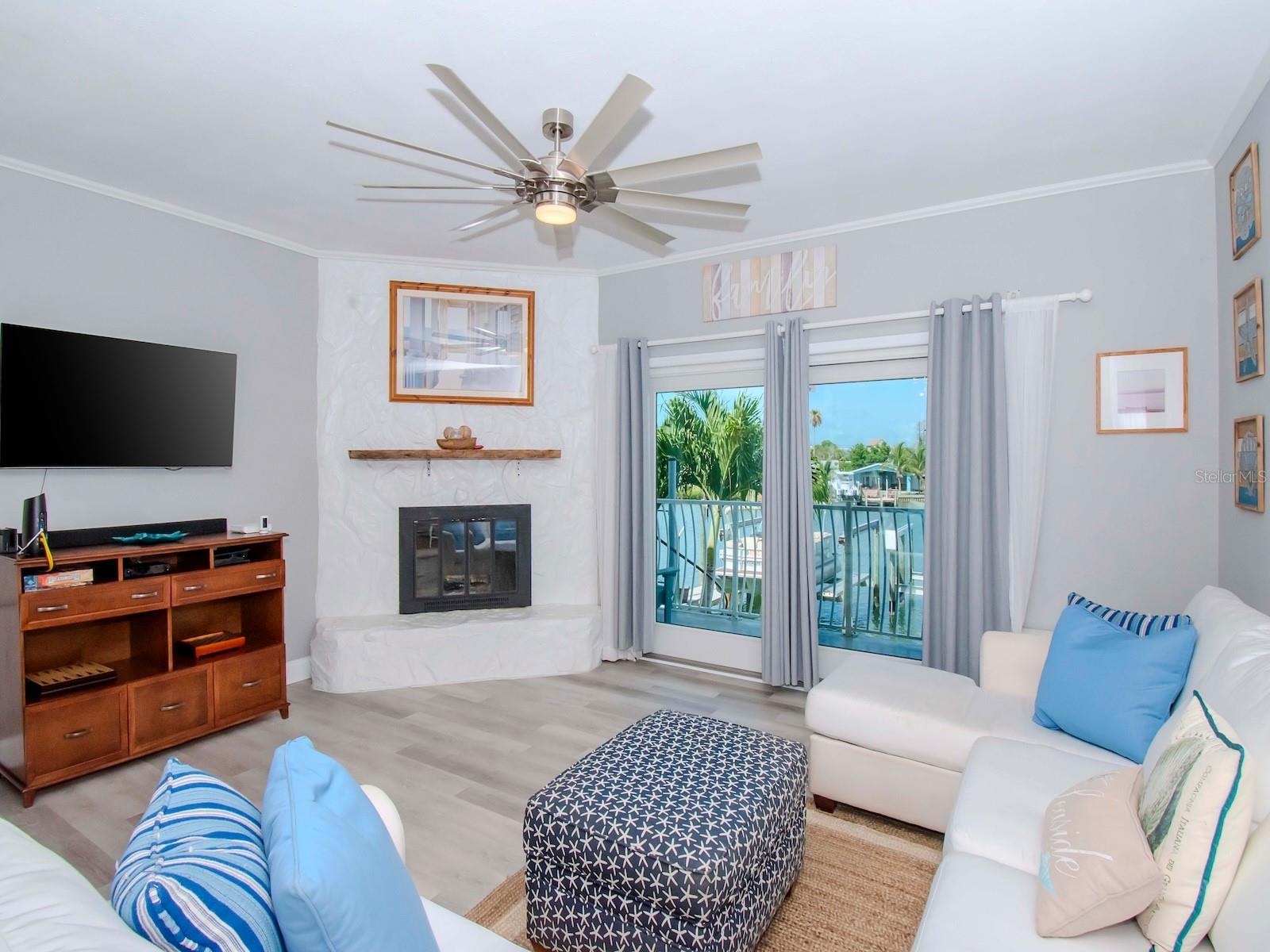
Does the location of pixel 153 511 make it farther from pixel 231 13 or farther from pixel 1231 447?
pixel 1231 447

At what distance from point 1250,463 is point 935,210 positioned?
5.84 ft

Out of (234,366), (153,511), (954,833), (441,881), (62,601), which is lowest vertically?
(441,881)

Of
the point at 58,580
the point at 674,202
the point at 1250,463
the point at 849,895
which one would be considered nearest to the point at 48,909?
the point at 849,895

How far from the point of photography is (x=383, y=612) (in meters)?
4.25

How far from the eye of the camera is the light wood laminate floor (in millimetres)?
2297

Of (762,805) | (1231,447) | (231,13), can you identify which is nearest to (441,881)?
(762,805)

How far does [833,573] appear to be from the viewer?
13.0 feet

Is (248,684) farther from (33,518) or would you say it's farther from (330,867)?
(330,867)

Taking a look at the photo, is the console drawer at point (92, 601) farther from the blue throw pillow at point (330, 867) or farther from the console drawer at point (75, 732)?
the blue throw pillow at point (330, 867)

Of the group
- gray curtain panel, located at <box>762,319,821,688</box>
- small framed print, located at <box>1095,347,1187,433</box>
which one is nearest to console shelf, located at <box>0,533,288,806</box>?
gray curtain panel, located at <box>762,319,821,688</box>

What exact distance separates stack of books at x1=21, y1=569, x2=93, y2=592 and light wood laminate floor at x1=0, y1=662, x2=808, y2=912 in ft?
2.74

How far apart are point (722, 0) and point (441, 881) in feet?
9.22

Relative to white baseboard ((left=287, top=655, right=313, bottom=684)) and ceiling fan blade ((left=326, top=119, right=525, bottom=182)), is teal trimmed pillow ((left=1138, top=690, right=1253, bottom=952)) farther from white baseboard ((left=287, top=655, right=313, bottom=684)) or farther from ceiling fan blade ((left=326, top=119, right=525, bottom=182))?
white baseboard ((left=287, top=655, right=313, bottom=684))
